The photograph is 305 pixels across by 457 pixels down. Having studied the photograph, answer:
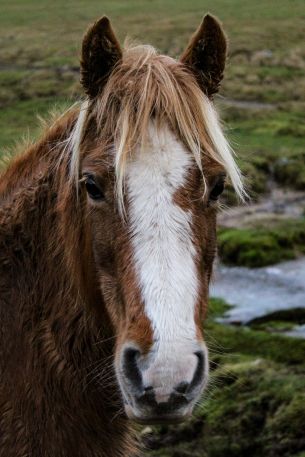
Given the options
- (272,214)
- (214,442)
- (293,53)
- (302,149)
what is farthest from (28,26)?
(214,442)

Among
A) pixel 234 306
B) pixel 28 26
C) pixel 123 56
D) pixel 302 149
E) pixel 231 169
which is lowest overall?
pixel 28 26

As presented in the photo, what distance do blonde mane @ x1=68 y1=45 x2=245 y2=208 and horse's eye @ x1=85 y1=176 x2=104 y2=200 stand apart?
22 centimetres

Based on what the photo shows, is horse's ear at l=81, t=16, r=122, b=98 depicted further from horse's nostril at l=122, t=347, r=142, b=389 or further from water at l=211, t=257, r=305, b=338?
water at l=211, t=257, r=305, b=338

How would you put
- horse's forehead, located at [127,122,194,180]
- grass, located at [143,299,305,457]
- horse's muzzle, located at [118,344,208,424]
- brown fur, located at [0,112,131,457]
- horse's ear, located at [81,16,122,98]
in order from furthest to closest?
grass, located at [143,299,305,457]
brown fur, located at [0,112,131,457]
horse's ear, located at [81,16,122,98]
horse's forehead, located at [127,122,194,180]
horse's muzzle, located at [118,344,208,424]

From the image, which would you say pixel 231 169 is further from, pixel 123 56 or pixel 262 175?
pixel 262 175

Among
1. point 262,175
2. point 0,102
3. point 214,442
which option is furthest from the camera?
point 0,102

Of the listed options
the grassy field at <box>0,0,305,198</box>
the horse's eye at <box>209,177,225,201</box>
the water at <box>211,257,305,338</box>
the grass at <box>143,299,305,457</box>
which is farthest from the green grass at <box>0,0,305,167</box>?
the horse's eye at <box>209,177,225,201</box>

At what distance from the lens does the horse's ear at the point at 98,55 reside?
445cm

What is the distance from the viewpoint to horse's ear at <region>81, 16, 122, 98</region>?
4.45m

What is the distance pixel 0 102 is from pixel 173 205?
36.0m

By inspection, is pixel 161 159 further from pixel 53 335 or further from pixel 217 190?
pixel 53 335

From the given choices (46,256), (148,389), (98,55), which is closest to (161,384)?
(148,389)

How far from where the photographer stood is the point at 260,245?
17797 millimetres

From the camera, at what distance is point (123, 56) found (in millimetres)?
4637
